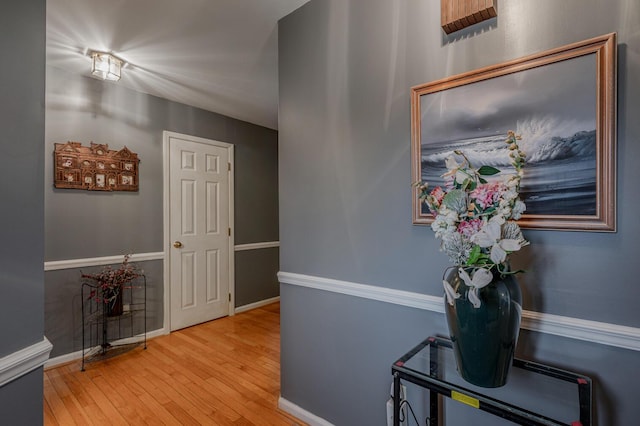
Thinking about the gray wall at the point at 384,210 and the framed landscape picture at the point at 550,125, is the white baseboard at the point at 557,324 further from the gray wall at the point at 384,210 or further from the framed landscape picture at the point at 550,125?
the framed landscape picture at the point at 550,125

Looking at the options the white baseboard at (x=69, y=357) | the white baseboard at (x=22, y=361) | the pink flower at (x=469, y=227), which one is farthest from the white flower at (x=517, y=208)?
the white baseboard at (x=69, y=357)

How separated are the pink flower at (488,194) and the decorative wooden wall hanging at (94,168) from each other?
10.4 feet

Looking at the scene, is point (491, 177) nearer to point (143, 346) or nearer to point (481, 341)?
point (481, 341)

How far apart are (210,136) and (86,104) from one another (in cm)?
122

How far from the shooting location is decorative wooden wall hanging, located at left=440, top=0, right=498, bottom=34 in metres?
1.21

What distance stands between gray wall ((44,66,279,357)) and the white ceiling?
22 cm

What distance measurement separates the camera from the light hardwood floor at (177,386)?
200 cm

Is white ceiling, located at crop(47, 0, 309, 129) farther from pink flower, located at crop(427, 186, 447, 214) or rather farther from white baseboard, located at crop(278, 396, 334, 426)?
white baseboard, located at crop(278, 396, 334, 426)

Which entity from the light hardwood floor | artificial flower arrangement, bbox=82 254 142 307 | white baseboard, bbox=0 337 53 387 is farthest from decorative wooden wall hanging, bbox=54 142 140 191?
white baseboard, bbox=0 337 53 387

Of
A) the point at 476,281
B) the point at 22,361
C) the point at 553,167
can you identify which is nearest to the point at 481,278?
the point at 476,281

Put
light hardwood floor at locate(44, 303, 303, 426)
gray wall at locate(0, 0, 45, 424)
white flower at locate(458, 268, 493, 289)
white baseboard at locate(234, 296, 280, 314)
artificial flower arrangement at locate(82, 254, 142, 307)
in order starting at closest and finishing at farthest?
white flower at locate(458, 268, 493, 289), gray wall at locate(0, 0, 45, 424), light hardwood floor at locate(44, 303, 303, 426), artificial flower arrangement at locate(82, 254, 142, 307), white baseboard at locate(234, 296, 280, 314)

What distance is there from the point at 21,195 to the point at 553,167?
1859 mm

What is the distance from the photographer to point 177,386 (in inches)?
92.4

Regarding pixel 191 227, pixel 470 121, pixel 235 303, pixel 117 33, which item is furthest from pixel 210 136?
pixel 470 121
